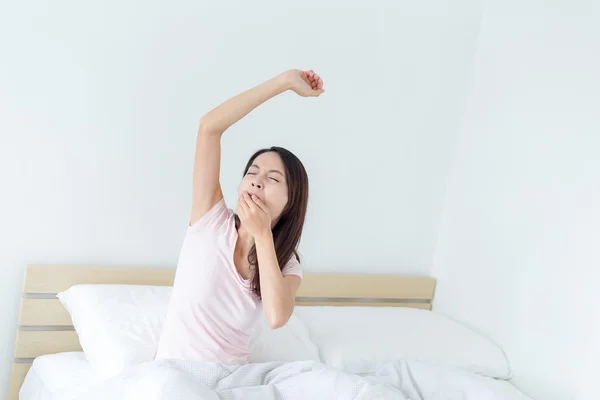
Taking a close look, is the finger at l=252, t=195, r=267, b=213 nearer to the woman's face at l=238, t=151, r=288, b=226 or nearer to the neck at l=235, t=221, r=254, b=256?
the woman's face at l=238, t=151, r=288, b=226

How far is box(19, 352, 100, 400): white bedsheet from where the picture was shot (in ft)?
6.57

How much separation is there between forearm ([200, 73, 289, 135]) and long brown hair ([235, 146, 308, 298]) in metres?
0.13

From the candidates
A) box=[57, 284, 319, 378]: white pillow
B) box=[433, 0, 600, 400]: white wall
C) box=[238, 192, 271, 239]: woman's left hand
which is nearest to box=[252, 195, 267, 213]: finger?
box=[238, 192, 271, 239]: woman's left hand

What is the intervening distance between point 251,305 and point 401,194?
4.08 feet

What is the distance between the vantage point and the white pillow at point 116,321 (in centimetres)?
199

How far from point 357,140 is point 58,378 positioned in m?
1.41

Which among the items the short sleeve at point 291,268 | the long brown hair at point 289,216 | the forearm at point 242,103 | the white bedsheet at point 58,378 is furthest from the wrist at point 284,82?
the white bedsheet at point 58,378

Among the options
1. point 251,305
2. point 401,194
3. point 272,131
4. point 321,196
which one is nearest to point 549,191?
point 401,194

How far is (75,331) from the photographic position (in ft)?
7.92

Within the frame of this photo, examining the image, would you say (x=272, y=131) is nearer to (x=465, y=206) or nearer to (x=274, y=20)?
(x=274, y=20)

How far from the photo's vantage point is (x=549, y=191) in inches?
101

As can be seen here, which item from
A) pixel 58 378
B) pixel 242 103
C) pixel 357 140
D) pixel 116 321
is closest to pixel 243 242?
pixel 242 103

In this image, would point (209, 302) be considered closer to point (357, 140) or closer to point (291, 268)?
point (291, 268)

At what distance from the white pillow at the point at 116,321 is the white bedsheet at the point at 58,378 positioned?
61mm
